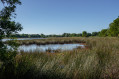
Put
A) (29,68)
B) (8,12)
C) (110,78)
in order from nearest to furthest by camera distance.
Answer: (8,12) → (110,78) → (29,68)

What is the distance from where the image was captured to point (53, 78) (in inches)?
106

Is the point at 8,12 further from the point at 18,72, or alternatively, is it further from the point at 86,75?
the point at 86,75

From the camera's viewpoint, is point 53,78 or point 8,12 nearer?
point 8,12

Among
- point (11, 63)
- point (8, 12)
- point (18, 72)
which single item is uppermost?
point (8, 12)

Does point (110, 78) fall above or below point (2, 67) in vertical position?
below

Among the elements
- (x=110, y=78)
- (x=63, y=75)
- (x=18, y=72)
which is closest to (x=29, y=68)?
(x=18, y=72)

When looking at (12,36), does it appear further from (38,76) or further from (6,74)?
(38,76)


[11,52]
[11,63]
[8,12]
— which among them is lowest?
[11,63]

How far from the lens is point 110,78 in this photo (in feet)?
8.46

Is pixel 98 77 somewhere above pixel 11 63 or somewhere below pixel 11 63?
below

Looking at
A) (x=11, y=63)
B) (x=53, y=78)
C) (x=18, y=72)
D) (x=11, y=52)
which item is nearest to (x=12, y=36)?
(x=11, y=52)

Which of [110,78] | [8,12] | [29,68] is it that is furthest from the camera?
[29,68]

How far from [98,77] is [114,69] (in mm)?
529

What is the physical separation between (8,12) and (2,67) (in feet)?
5.12
